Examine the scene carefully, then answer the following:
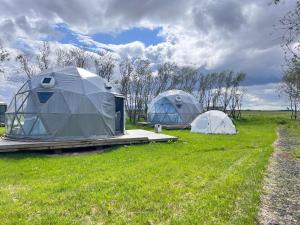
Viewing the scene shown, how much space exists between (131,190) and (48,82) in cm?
1101

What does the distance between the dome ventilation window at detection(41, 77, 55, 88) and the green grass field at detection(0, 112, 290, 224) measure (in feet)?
16.1

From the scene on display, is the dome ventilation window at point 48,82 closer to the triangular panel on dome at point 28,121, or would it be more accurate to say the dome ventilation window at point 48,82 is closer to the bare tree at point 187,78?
the triangular panel on dome at point 28,121

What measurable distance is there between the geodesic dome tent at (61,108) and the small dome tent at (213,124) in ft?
33.5

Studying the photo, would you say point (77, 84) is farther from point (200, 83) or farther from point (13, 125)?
point (200, 83)

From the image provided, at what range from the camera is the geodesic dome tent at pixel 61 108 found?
16.2 metres

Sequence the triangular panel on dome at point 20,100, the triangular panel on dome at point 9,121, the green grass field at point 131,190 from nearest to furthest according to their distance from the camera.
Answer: the green grass field at point 131,190 → the triangular panel on dome at point 20,100 → the triangular panel on dome at point 9,121

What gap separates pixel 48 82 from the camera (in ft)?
55.6

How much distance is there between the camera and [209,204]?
642 centimetres

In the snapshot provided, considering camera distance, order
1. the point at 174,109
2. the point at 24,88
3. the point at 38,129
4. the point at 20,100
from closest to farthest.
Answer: the point at 38,129
the point at 20,100
the point at 24,88
the point at 174,109

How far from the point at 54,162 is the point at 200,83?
1765 inches

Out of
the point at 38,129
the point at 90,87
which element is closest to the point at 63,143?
the point at 38,129

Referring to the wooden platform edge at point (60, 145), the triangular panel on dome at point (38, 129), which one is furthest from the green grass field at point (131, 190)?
the triangular panel on dome at point (38, 129)

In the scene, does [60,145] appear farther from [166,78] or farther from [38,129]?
[166,78]

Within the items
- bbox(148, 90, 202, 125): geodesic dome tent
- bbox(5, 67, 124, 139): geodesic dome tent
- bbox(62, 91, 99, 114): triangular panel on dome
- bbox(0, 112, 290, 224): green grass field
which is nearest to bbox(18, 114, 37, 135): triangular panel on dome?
bbox(5, 67, 124, 139): geodesic dome tent
